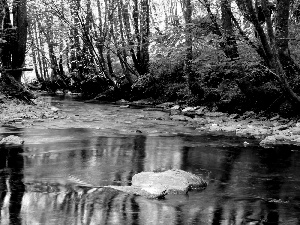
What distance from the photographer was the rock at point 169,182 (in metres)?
4.48

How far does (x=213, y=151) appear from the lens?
23.8ft

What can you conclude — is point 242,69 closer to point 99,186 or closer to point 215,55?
point 215,55

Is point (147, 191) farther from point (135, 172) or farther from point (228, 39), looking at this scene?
point (228, 39)

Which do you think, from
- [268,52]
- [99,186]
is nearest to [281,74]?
[268,52]

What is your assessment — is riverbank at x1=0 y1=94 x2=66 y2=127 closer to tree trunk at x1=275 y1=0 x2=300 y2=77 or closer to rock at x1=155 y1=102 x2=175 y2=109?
rock at x1=155 y1=102 x2=175 y2=109

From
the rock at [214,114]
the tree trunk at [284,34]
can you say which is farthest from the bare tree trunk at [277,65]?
the rock at [214,114]

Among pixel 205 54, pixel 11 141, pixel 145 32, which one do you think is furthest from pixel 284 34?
pixel 145 32

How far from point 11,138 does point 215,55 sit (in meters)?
7.81

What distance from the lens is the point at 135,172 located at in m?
5.54

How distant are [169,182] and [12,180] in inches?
79.2

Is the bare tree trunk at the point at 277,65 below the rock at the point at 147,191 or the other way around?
the other way around

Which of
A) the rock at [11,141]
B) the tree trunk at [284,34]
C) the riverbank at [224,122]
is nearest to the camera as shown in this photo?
the rock at [11,141]

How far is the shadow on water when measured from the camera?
3660mm

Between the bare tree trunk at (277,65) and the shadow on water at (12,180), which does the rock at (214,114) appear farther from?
the shadow on water at (12,180)
